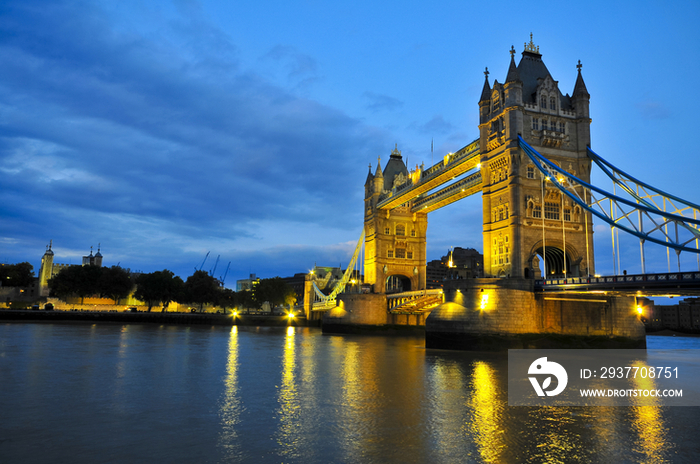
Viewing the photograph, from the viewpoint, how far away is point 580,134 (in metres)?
43.4

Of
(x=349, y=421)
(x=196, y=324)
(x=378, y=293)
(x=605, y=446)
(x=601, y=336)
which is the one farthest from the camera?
(x=196, y=324)

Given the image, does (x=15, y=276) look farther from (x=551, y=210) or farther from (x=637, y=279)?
(x=637, y=279)

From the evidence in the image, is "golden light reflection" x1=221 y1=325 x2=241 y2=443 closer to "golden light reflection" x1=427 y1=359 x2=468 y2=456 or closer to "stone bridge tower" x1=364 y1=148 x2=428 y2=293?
"golden light reflection" x1=427 y1=359 x2=468 y2=456

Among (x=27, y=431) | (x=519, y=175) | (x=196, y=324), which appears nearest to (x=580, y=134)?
(x=519, y=175)

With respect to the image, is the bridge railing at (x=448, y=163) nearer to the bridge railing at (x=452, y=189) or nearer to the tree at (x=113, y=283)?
the bridge railing at (x=452, y=189)

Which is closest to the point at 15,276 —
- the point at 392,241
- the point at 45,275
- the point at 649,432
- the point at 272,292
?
the point at 45,275

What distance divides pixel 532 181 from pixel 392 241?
101 feet

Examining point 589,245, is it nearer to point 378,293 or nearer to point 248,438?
point 378,293

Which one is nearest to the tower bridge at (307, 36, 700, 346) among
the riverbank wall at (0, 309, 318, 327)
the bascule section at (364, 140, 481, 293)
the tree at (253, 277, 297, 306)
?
the bascule section at (364, 140, 481, 293)

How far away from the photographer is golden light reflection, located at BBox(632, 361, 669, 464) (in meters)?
11.8

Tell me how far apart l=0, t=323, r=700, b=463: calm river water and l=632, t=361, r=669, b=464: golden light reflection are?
0.05 metres

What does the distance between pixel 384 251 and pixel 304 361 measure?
39.6 m

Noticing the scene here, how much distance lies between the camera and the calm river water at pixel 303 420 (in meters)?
Result: 11.6

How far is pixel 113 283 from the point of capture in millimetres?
102000
